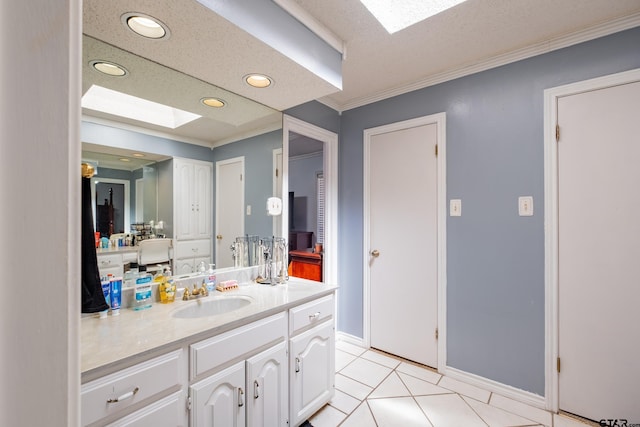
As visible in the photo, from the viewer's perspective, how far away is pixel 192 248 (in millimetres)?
1834

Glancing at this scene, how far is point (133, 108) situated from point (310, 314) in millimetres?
1510

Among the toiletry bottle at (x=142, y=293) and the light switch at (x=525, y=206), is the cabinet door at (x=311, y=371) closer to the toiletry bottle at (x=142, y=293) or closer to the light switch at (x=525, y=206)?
the toiletry bottle at (x=142, y=293)

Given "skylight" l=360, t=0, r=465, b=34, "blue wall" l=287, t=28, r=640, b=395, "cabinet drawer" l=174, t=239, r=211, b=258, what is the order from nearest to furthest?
1. "skylight" l=360, t=0, r=465, b=34
2. "cabinet drawer" l=174, t=239, r=211, b=258
3. "blue wall" l=287, t=28, r=640, b=395

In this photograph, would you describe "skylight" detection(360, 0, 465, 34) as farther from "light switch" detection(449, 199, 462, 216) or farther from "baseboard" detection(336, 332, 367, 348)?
"baseboard" detection(336, 332, 367, 348)

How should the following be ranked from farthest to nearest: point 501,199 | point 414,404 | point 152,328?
1. point 501,199
2. point 414,404
3. point 152,328

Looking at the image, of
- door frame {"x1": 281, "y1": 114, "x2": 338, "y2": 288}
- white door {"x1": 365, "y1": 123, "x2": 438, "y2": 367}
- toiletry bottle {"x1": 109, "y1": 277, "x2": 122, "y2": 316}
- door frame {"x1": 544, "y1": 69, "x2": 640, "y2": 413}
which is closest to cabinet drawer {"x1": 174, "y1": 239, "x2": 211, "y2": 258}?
toiletry bottle {"x1": 109, "y1": 277, "x2": 122, "y2": 316}

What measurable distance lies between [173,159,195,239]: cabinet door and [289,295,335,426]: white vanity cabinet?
2.76 ft

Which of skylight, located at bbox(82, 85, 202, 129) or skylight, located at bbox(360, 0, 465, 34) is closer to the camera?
skylight, located at bbox(82, 85, 202, 129)

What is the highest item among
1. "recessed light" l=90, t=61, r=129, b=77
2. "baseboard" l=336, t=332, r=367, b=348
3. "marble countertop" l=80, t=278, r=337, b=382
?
"recessed light" l=90, t=61, r=129, b=77

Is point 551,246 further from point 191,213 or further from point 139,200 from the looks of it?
point 139,200

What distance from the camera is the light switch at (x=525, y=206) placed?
1.91 m

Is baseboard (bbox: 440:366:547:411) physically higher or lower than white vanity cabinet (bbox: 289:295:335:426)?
lower

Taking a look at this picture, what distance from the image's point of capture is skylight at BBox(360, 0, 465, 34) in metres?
1.54

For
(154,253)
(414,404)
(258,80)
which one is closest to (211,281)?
(154,253)
